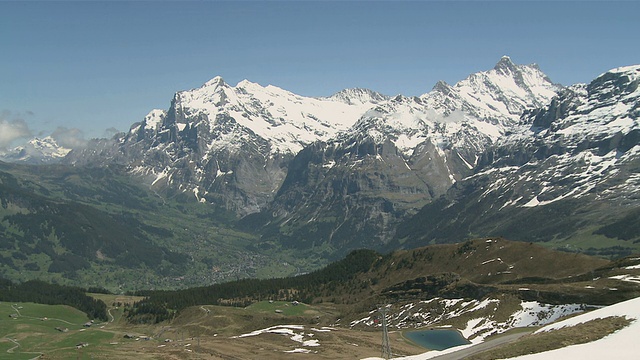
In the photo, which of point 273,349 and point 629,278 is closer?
point 273,349

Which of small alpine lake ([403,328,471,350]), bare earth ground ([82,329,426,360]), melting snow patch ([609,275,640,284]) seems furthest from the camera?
melting snow patch ([609,275,640,284])

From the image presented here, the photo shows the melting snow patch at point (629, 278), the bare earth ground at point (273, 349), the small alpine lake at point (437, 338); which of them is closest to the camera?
the bare earth ground at point (273, 349)

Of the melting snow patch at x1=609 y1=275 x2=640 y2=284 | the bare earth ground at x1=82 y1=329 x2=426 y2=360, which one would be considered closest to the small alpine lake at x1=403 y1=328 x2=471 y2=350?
the bare earth ground at x1=82 y1=329 x2=426 y2=360

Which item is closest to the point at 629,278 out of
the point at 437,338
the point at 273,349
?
the point at 437,338

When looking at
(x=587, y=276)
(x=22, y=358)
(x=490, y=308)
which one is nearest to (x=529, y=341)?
(x=490, y=308)

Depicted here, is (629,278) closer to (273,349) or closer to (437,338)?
(437,338)

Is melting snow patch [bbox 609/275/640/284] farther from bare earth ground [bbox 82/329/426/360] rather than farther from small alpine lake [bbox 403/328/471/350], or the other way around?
bare earth ground [bbox 82/329/426/360]

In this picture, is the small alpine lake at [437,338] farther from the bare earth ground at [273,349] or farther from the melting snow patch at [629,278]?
the melting snow patch at [629,278]

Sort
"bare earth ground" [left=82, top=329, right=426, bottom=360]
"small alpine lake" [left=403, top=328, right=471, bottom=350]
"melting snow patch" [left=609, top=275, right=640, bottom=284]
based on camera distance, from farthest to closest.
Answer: "melting snow patch" [left=609, top=275, right=640, bottom=284]
"small alpine lake" [left=403, top=328, right=471, bottom=350]
"bare earth ground" [left=82, top=329, right=426, bottom=360]

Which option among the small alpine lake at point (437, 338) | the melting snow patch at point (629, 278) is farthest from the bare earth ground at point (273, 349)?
the melting snow patch at point (629, 278)
